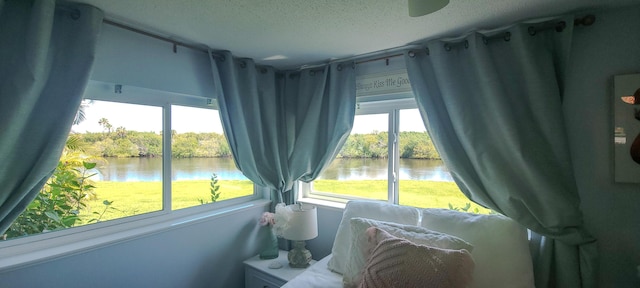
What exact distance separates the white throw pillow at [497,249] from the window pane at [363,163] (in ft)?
2.74

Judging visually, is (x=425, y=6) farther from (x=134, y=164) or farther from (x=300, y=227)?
(x=134, y=164)

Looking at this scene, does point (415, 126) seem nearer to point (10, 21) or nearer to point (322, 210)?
point (322, 210)

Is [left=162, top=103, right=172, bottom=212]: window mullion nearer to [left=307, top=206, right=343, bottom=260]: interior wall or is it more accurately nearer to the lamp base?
→ the lamp base

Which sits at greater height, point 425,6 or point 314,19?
point 314,19

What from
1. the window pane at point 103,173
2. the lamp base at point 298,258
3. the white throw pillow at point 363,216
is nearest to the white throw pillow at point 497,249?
the white throw pillow at point 363,216

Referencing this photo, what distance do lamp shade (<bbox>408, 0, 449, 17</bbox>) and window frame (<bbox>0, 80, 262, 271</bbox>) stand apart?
68.2 inches

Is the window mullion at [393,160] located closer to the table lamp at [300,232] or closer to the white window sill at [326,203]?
the white window sill at [326,203]

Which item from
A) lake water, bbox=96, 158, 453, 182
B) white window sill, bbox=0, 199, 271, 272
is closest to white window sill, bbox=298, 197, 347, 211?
lake water, bbox=96, 158, 453, 182

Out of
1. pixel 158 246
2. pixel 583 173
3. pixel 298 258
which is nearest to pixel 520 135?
pixel 583 173

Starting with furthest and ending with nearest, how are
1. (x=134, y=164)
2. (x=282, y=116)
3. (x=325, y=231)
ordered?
(x=282, y=116) < (x=325, y=231) < (x=134, y=164)

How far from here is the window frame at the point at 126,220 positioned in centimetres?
135

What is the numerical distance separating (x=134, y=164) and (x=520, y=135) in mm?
2545

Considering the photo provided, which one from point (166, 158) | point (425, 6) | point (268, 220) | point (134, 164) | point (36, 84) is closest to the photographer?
point (425, 6)

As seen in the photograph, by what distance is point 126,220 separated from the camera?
173 cm
